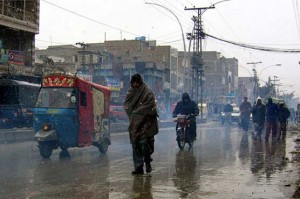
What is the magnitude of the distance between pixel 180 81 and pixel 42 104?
210 ft

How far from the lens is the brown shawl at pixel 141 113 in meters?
7.75

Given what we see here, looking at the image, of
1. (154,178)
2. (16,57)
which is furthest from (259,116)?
(16,57)

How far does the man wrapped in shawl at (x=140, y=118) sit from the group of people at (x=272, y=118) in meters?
11.9

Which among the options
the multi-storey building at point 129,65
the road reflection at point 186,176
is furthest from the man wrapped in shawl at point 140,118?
the multi-storey building at point 129,65

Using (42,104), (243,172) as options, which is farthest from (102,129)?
(243,172)

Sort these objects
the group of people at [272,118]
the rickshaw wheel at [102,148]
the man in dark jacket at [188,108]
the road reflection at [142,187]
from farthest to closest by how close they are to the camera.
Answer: the group of people at [272,118] < the man in dark jacket at [188,108] < the rickshaw wheel at [102,148] < the road reflection at [142,187]

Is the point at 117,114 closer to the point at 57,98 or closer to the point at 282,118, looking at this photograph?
the point at 282,118

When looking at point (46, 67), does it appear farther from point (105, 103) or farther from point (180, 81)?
point (180, 81)

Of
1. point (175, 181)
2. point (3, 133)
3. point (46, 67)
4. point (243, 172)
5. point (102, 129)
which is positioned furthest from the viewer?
point (46, 67)

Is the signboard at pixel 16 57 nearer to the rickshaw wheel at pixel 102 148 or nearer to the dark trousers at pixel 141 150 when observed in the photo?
the rickshaw wheel at pixel 102 148

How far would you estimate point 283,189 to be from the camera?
6492 millimetres

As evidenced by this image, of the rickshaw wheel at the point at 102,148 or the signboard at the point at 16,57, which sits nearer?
the rickshaw wheel at the point at 102,148

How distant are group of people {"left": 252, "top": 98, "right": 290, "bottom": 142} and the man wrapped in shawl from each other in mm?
11876

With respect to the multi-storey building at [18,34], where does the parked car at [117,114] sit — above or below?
below
